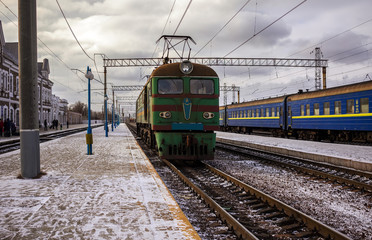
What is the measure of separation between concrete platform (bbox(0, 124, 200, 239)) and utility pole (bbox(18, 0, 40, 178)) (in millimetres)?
504

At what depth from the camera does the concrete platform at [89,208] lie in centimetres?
375

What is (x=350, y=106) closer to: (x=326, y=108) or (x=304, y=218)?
(x=326, y=108)

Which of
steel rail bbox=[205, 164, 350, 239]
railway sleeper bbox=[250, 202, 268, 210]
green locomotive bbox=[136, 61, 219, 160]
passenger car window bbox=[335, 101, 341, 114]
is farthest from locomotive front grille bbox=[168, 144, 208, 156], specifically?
passenger car window bbox=[335, 101, 341, 114]

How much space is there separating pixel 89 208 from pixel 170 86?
253 inches

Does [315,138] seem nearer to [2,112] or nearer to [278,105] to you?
[278,105]

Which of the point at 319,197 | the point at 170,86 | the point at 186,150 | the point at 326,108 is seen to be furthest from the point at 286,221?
the point at 326,108

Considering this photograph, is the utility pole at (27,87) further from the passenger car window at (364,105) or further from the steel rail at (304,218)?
the passenger car window at (364,105)

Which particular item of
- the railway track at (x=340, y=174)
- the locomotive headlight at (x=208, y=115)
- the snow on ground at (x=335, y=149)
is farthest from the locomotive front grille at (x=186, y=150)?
the snow on ground at (x=335, y=149)

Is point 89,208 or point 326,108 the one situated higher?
point 326,108

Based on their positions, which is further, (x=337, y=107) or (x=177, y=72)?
(x=337, y=107)

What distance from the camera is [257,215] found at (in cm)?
532

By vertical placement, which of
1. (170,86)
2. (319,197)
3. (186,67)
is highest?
(186,67)

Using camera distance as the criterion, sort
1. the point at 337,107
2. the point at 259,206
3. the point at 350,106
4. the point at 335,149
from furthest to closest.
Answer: the point at 337,107
the point at 350,106
the point at 335,149
the point at 259,206

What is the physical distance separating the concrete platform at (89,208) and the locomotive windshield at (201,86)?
3.82 metres
